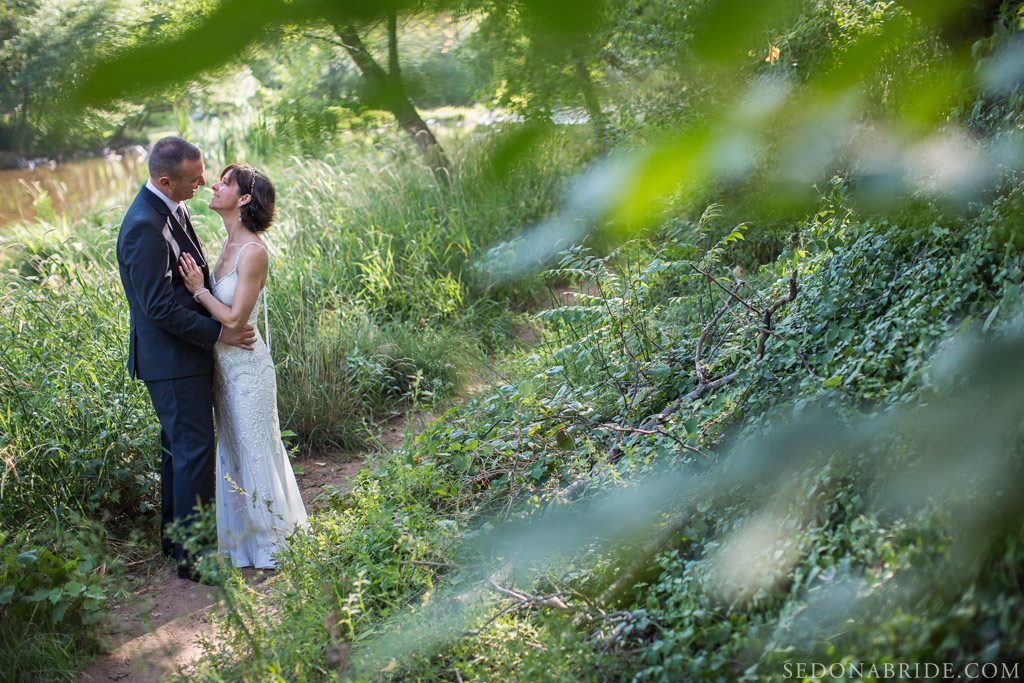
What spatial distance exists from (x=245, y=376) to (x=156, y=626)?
1174 mm

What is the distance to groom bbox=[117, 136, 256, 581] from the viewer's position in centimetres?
385

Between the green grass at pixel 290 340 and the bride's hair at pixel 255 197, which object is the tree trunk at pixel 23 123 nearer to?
the green grass at pixel 290 340

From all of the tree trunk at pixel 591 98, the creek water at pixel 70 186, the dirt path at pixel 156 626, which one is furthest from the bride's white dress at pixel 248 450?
the creek water at pixel 70 186

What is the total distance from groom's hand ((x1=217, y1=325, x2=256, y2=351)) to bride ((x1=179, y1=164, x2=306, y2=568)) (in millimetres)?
36

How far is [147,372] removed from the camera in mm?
4066

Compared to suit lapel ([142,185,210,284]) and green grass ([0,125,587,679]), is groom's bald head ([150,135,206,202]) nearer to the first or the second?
suit lapel ([142,185,210,284])

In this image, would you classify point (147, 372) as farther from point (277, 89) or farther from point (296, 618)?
point (277, 89)

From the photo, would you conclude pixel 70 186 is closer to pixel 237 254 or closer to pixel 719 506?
pixel 237 254

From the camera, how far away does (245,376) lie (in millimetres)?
4199

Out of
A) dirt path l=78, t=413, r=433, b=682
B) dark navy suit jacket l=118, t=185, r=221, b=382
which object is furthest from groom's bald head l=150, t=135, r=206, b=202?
dirt path l=78, t=413, r=433, b=682

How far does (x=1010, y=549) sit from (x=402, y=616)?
6.42 ft

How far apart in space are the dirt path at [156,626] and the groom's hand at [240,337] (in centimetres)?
104

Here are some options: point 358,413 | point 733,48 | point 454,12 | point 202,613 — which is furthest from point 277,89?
point 358,413

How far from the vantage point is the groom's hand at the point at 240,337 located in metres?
4.11
